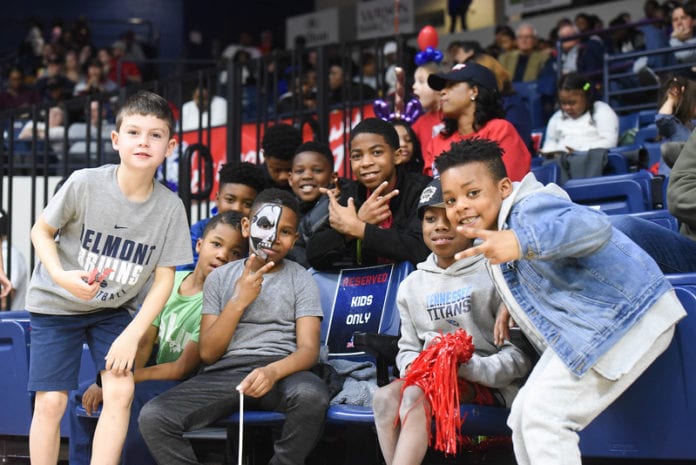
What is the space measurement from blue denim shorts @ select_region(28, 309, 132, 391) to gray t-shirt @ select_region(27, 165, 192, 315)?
4 centimetres

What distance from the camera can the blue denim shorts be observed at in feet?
11.8

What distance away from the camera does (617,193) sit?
4.96 metres

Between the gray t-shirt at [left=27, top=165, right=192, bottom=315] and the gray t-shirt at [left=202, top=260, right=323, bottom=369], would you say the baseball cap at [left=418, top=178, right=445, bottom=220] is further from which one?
the gray t-shirt at [left=27, top=165, right=192, bottom=315]

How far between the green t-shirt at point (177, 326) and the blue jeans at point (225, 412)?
1.65 feet

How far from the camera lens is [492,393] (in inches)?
128

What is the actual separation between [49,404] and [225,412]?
68 cm

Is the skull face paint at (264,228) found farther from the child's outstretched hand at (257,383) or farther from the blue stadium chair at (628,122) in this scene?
the blue stadium chair at (628,122)

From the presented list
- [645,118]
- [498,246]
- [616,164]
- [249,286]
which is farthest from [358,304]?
[645,118]

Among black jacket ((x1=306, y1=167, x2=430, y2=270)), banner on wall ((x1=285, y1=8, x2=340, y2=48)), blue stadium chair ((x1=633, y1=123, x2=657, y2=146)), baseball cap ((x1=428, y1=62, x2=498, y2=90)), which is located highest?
banner on wall ((x1=285, y1=8, x2=340, y2=48))

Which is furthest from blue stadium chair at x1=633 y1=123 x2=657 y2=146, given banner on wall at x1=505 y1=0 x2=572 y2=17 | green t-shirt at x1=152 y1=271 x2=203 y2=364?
banner on wall at x1=505 y1=0 x2=572 y2=17

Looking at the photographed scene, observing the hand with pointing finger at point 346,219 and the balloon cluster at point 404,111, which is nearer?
the hand with pointing finger at point 346,219

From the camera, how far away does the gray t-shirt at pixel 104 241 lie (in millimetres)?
3594

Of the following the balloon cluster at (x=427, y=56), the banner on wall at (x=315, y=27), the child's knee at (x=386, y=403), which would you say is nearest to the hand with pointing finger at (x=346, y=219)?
the child's knee at (x=386, y=403)

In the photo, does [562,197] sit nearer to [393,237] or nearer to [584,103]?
[393,237]
